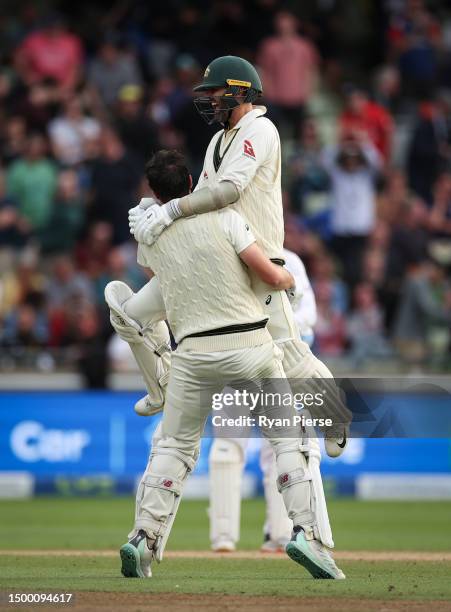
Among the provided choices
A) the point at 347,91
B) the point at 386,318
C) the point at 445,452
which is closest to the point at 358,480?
the point at 445,452

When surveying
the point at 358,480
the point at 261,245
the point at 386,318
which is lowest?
the point at 358,480

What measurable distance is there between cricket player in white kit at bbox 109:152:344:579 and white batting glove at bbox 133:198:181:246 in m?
0.05

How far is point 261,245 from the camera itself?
8000 millimetres

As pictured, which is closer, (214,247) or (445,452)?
(214,247)

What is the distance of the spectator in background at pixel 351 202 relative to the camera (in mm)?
19281

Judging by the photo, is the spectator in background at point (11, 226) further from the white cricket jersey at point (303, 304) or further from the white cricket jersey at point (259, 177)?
the white cricket jersey at point (259, 177)

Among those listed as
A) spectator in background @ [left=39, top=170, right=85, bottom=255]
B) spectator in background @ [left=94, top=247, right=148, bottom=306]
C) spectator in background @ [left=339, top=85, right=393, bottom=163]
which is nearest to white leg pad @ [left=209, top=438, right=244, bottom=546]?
spectator in background @ [left=94, top=247, right=148, bottom=306]

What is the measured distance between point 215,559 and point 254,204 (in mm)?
3057

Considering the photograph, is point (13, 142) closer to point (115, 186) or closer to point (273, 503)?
point (115, 186)

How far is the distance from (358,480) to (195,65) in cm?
676

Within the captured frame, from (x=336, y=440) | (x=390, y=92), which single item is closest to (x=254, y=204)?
(x=336, y=440)

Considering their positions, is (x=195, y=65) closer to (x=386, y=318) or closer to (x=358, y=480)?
(x=386, y=318)

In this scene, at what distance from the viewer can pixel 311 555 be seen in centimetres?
771

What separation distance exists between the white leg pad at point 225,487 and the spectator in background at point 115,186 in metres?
8.48
